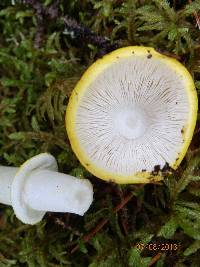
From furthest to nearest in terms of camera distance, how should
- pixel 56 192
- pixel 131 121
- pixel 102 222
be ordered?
pixel 102 222
pixel 131 121
pixel 56 192

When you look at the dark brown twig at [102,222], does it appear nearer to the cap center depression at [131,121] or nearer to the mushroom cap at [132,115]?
the mushroom cap at [132,115]

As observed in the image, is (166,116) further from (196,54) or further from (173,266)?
(173,266)

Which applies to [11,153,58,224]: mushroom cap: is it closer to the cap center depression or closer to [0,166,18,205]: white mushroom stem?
[0,166,18,205]: white mushroom stem

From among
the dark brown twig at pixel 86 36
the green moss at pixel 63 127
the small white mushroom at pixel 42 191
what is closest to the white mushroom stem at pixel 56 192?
the small white mushroom at pixel 42 191

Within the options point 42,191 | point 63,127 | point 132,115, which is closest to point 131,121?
point 132,115

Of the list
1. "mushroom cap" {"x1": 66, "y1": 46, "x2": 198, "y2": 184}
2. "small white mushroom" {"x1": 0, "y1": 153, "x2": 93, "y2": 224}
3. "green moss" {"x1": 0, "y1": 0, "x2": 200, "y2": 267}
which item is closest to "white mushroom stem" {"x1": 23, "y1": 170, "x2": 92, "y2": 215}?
"small white mushroom" {"x1": 0, "y1": 153, "x2": 93, "y2": 224}

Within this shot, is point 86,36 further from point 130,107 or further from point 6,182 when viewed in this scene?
point 6,182
